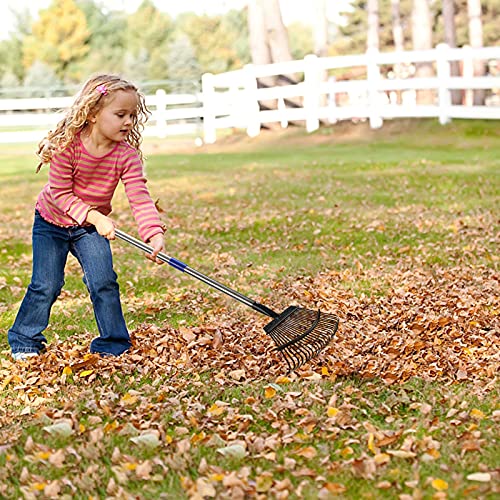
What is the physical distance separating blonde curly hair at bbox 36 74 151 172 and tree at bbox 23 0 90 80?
198 ft

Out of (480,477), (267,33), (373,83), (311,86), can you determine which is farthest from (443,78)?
(480,477)

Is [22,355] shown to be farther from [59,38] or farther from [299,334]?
[59,38]

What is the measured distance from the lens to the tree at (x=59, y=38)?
65125mm

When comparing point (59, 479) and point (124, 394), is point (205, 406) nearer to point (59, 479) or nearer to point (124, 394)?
point (124, 394)

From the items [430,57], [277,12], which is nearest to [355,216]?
[430,57]

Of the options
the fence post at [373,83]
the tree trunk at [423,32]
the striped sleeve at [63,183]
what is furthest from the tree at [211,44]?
the striped sleeve at [63,183]

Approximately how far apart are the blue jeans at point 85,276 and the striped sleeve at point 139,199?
267 mm

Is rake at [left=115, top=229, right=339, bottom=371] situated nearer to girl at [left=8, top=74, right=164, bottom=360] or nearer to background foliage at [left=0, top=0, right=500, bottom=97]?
girl at [left=8, top=74, right=164, bottom=360]

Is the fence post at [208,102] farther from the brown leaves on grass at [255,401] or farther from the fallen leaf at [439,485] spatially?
the fallen leaf at [439,485]

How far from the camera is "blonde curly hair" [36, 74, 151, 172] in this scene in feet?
18.7

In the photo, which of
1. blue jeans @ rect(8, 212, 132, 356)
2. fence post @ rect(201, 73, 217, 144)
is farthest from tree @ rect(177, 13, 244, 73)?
blue jeans @ rect(8, 212, 132, 356)

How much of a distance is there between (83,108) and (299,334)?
1649 millimetres

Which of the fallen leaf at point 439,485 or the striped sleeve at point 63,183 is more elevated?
the striped sleeve at point 63,183

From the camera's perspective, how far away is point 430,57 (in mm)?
20500
